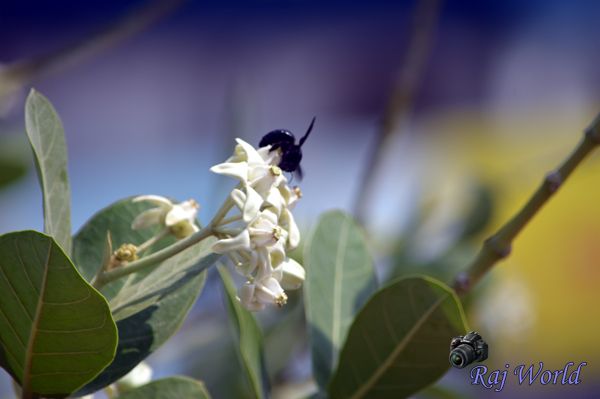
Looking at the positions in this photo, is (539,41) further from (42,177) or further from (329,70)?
(42,177)

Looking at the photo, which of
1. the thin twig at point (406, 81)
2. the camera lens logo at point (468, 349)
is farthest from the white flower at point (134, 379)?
the thin twig at point (406, 81)

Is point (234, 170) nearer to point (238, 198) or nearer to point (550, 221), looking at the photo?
point (238, 198)

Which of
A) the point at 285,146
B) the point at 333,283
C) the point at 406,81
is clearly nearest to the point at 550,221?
the point at 406,81

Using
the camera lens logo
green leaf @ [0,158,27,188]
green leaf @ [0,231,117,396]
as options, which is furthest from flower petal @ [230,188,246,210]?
green leaf @ [0,158,27,188]

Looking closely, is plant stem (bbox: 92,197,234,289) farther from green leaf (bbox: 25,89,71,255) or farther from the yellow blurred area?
the yellow blurred area

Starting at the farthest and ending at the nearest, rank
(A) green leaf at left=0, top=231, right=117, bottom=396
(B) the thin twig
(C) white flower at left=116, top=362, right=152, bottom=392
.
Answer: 1. (B) the thin twig
2. (C) white flower at left=116, top=362, right=152, bottom=392
3. (A) green leaf at left=0, top=231, right=117, bottom=396

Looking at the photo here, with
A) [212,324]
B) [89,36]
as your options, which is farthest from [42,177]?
[212,324]
